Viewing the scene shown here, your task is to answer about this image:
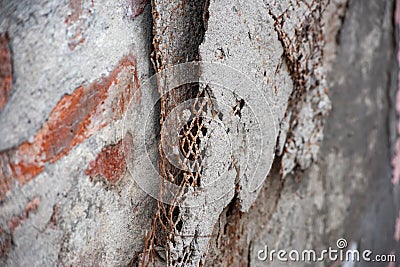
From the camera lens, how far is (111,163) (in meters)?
0.75

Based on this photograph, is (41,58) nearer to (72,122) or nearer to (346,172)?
(72,122)

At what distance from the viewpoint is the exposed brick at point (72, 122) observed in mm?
638

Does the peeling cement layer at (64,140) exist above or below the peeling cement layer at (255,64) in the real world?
below

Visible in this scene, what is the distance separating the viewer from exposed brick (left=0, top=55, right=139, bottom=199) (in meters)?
0.64

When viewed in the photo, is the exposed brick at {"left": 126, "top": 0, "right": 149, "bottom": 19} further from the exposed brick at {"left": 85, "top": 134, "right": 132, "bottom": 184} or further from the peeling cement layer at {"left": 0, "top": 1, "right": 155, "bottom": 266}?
the exposed brick at {"left": 85, "top": 134, "right": 132, "bottom": 184}

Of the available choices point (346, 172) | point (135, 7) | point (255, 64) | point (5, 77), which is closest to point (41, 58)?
point (5, 77)

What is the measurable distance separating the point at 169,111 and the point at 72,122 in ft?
0.47

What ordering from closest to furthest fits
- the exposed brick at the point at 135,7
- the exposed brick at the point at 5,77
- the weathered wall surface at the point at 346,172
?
1. the exposed brick at the point at 5,77
2. the exposed brick at the point at 135,7
3. the weathered wall surface at the point at 346,172

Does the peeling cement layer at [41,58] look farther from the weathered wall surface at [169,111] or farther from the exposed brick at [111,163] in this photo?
the exposed brick at [111,163]

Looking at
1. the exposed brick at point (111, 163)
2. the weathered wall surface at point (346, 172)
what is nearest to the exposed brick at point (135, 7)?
the exposed brick at point (111, 163)

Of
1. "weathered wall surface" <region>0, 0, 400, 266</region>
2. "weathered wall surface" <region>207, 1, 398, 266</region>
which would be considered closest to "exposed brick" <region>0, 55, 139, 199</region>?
"weathered wall surface" <region>0, 0, 400, 266</region>

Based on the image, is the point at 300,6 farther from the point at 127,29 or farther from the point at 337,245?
the point at 337,245

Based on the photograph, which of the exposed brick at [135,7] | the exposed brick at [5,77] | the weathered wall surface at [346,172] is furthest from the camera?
the weathered wall surface at [346,172]

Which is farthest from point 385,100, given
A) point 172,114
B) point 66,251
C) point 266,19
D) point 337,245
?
point 66,251
